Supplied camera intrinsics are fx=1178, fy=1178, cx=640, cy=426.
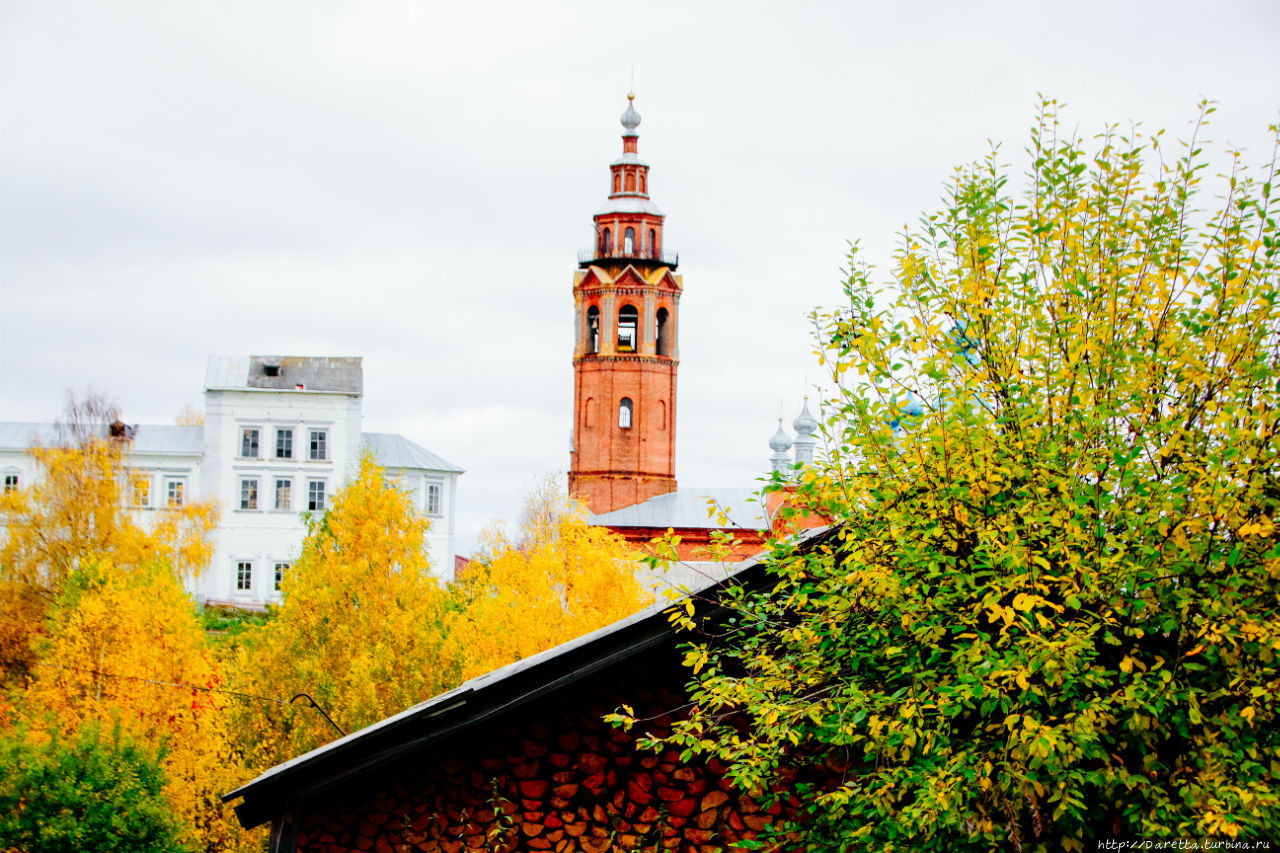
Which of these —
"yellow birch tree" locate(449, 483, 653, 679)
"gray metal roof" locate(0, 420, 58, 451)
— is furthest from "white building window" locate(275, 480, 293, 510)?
"yellow birch tree" locate(449, 483, 653, 679)

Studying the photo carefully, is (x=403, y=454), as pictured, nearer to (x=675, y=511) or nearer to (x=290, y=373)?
(x=290, y=373)

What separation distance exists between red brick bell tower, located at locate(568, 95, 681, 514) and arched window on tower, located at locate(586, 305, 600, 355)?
0.18ft

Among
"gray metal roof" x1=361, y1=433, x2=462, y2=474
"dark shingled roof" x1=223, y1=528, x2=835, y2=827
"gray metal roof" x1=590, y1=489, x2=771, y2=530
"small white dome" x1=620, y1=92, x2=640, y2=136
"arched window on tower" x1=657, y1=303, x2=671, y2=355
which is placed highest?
"small white dome" x1=620, y1=92, x2=640, y2=136

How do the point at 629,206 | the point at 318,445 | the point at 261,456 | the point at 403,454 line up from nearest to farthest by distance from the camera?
the point at 261,456 < the point at 318,445 < the point at 403,454 < the point at 629,206

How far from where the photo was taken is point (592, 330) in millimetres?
65438

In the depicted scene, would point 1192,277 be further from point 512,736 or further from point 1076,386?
point 512,736

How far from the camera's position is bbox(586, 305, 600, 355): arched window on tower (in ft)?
212

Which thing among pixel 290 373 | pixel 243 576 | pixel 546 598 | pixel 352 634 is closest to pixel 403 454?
pixel 290 373

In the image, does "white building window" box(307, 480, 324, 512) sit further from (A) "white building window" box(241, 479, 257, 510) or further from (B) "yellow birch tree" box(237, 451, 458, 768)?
(B) "yellow birch tree" box(237, 451, 458, 768)

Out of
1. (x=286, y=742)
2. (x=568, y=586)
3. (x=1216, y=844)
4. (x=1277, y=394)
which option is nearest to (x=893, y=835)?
(x=1216, y=844)

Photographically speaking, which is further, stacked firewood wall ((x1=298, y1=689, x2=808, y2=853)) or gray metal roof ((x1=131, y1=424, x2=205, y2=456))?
gray metal roof ((x1=131, y1=424, x2=205, y2=456))

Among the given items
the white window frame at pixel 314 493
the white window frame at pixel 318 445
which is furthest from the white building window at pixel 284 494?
the white window frame at pixel 318 445

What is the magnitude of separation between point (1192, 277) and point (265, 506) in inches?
1965

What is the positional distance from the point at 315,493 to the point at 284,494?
4.35ft
